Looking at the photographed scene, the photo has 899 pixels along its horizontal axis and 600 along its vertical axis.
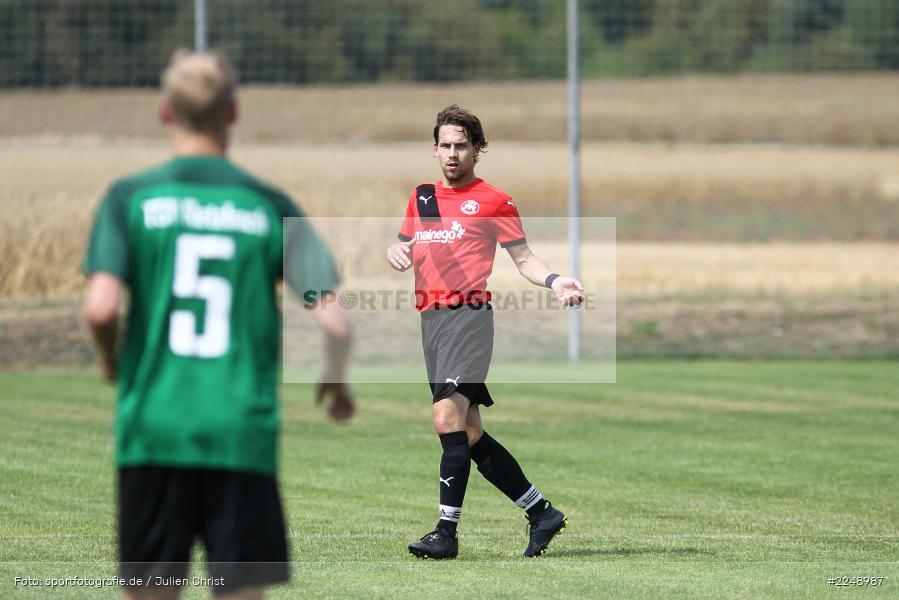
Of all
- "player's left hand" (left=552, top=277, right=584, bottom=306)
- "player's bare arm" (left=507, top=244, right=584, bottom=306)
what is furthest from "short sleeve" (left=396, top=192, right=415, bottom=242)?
"player's left hand" (left=552, top=277, right=584, bottom=306)

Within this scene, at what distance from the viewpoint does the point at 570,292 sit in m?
6.83

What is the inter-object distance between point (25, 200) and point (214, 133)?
53.6 ft

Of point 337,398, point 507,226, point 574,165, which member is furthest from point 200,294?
point 574,165

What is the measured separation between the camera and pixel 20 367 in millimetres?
17438

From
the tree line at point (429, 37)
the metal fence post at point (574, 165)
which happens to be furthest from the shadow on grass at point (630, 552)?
the tree line at point (429, 37)

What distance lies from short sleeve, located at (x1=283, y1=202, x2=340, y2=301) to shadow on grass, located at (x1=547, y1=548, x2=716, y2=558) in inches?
147

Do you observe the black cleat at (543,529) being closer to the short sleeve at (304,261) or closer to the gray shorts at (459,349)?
the gray shorts at (459,349)

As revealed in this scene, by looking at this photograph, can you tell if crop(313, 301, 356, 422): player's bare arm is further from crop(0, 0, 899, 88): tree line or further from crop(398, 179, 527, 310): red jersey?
crop(0, 0, 899, 88): tree line

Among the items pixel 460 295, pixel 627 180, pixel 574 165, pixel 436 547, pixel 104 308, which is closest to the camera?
pixel 104 308

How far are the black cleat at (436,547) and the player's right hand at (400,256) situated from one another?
1.32m

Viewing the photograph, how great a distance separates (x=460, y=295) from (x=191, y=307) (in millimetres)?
3653

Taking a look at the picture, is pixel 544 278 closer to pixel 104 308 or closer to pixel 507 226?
pixel 507 226

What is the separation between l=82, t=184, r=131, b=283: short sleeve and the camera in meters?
3.81

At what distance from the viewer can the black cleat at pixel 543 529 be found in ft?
24.2
